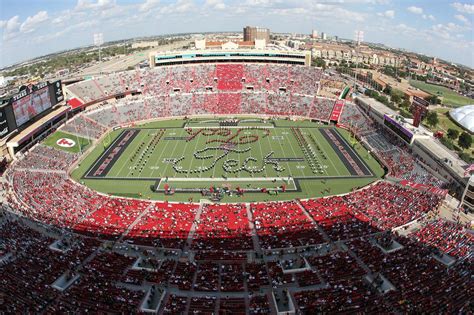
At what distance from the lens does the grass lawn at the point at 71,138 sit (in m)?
49.0

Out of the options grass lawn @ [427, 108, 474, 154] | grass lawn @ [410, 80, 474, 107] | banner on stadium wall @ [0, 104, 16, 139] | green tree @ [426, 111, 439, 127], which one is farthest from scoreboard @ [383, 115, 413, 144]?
banner on stadium wall @ [0, 104, 16, 139]

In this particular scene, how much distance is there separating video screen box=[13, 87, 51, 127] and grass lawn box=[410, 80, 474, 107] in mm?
89064

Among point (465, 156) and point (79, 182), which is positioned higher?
point (465, 156)

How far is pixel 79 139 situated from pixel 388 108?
174 ft

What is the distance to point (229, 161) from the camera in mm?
45906

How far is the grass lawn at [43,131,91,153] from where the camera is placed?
49.0 m

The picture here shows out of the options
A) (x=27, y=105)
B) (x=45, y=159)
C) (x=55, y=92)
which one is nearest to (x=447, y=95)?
(x=55, y=92)

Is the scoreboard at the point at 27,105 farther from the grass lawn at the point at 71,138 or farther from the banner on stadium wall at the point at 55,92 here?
the grass lawn at the point at 71,138

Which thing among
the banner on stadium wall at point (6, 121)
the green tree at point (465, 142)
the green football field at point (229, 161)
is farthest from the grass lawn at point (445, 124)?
the banner on stadium wall at point (6, 121)

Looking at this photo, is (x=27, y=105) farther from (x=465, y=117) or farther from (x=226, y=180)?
(x=465, y=117)

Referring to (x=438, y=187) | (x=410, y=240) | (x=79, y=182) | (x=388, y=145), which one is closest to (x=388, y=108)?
(x=388, y=145)

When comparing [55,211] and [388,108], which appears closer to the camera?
[55,211]

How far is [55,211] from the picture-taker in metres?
30.8

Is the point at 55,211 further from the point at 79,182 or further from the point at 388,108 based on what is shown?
the point at 388,108
